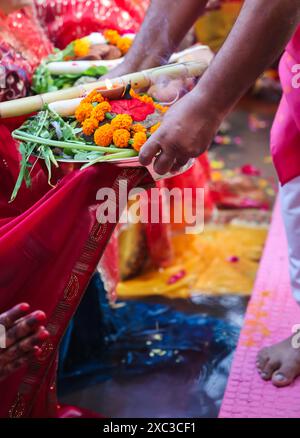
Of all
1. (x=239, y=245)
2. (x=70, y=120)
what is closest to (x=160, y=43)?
(x=70, y=120)

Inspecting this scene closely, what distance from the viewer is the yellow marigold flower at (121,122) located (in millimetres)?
1537

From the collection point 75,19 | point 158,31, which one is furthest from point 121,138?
point 75,19

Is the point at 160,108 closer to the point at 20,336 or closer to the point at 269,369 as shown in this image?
the point at 20,336

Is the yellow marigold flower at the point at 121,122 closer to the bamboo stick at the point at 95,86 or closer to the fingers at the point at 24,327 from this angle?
the bamboo stick at the point at 95,86

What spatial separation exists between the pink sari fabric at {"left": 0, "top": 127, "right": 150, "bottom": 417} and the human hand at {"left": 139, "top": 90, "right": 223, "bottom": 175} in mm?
124

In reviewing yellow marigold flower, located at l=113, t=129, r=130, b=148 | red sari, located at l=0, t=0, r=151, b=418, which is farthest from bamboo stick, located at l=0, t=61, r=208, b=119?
yellow marigold flower, located at l=113, t=129, r=130, b=148

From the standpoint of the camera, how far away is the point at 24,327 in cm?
135

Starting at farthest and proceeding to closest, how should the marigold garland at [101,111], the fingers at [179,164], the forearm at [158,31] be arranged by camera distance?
the forearm at [158,31] < the marigold garland at [101,111] < the fingers at [179,164]

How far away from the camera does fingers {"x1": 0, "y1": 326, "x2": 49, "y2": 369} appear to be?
4.45ft

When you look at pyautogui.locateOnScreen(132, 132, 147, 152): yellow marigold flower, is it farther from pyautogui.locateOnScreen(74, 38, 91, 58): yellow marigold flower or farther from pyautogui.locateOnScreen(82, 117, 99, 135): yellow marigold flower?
pyautogui.locateOnScreen(74, 38, 91, 58): yellow marigold flower

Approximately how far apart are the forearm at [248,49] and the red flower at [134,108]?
0.64 ft

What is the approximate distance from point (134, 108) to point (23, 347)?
2.06 ft

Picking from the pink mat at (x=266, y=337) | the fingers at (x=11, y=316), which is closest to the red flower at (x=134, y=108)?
the fingers at (x=11, y=316)

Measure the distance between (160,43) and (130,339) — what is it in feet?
3.59
